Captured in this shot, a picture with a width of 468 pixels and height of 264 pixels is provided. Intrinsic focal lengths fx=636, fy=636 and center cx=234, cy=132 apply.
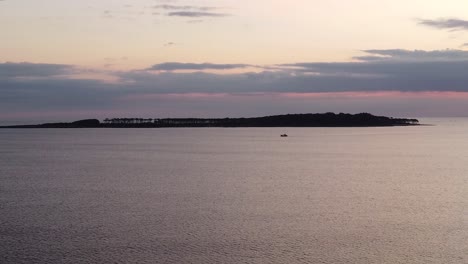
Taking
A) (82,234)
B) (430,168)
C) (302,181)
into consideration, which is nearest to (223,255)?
(82,234)

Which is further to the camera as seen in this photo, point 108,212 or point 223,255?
point 108,212

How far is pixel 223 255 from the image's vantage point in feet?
52.3

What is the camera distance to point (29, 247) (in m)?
16.5

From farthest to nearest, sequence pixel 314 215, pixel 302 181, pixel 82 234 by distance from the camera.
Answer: pixel 302 181 → pixel 314 215 → pixel 82 234

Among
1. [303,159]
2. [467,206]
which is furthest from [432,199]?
[303,159]

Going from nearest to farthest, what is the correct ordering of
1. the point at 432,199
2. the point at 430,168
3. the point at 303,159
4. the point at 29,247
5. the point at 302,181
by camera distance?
the point at 29,247
the point at 432,199
the point at 302,181
the point at 430,168
the point at 303,159

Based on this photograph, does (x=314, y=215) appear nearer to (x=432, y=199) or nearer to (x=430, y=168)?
(x=432, y=199)

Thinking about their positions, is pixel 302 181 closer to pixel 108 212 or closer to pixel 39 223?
pixel 108 212

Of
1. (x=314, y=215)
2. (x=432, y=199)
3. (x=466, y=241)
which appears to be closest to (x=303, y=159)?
(x=432, y=199)

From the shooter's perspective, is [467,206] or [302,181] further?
[302,181]

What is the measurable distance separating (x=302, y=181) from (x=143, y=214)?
1180 cm

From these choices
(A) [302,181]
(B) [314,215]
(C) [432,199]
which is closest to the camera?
(B) [314,215]

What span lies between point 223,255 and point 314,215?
5.99 metres

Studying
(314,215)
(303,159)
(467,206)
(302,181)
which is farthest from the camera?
A: (303,159)
